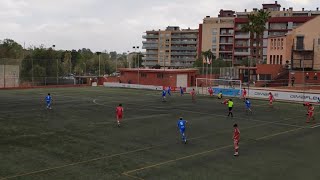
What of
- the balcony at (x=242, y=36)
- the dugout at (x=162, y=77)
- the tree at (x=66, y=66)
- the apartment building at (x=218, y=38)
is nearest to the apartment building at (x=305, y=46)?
the dugout at (x=162, y=77)

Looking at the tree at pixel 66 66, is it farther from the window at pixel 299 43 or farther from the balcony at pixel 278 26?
→ the balcony at pixel 278 26

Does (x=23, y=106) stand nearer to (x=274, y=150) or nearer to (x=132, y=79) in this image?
(x=274, y=150)

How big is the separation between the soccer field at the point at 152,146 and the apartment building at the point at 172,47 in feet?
421

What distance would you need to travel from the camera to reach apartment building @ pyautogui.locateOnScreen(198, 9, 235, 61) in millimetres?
135750

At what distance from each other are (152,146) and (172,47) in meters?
149

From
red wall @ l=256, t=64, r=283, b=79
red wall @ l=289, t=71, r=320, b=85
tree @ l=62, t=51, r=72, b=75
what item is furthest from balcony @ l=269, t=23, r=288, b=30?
tree @ l=62, t=51, r=72, b=75

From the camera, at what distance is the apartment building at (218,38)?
13575 cm

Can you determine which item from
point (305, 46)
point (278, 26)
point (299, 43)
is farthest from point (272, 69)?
point (278, 26)

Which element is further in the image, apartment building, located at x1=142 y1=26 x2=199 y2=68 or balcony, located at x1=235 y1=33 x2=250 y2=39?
apartment building, located at x1=142 y1=26 x2=199 y2=68

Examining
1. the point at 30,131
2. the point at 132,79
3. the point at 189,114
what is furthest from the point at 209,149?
the point at 132,79

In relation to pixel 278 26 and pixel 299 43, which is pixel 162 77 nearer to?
pixel 299 43

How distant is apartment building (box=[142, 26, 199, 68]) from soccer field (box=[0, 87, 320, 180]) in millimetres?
128317

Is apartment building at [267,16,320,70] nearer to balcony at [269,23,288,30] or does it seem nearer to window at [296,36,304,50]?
window at [296,36,304,50]

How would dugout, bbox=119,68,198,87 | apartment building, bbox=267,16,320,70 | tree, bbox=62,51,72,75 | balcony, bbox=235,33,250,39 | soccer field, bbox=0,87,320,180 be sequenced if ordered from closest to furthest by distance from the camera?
soccer field, bbox=0,87,320,180 < apartment building, bbox=267,16,320,70 < dugout, bbox=119,68,198,87 < tree, bbox=62,51,72,75 < balcony, bbox=235,33,250,39
